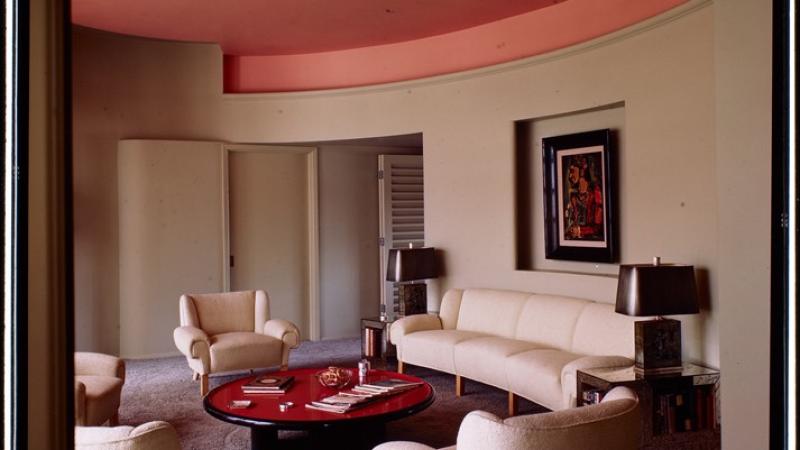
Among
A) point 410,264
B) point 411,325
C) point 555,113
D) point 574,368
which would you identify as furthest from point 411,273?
point 574,368

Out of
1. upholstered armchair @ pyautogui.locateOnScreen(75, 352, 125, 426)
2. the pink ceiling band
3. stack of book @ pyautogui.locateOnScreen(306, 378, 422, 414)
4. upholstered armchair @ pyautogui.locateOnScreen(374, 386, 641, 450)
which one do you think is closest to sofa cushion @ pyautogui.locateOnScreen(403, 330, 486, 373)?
stack of book @ pyautogui.locateOnScreen(306, 378, 422, 414)

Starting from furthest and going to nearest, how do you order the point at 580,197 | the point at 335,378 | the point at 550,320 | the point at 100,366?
the point at 580,197, the point at 550,320, the point at 100,366, the point at 335,378

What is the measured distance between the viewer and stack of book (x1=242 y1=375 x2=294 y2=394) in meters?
3.99

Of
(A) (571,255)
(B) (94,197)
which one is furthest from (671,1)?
(B) (94,197)

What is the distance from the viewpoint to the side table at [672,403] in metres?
3.72

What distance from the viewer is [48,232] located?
1.03 metres

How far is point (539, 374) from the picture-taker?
431 centimetres

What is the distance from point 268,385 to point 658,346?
2.23 meters

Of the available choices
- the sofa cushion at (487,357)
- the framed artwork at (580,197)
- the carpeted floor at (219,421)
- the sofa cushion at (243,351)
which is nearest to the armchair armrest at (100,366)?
the carpeted floor at (219,421)

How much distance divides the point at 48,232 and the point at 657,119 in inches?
163
